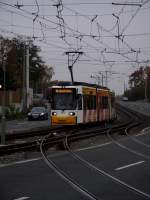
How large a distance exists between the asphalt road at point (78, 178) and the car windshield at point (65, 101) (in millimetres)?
15823

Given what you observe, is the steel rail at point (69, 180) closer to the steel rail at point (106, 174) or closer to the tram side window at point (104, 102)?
the steel rail at point (106, 174)

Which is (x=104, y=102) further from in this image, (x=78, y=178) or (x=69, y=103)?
(x=78, y=178)

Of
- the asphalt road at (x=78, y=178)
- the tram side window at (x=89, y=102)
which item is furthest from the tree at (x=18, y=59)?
the asphalt road at (x=78, y=178)

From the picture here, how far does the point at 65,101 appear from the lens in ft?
124

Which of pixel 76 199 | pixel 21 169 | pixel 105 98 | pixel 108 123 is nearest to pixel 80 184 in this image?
pixel 76 199

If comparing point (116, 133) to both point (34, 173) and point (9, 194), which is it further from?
point (9, 194)

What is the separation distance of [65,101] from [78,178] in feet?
76.6

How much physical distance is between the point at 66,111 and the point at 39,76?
3271 inches

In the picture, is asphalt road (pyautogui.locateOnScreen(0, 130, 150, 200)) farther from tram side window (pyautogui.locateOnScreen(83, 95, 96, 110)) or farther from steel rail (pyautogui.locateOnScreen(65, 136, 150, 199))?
tram side window (pyautogui.locateOnScreen(83, 95, 96, 110))

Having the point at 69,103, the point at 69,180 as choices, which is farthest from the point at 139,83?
the point at 69,180

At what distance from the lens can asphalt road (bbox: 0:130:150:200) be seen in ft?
39.2

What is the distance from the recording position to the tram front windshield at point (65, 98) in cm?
3769

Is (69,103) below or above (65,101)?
below

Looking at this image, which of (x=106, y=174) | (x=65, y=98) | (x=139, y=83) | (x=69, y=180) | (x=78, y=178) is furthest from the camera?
(x=139, y=83)
